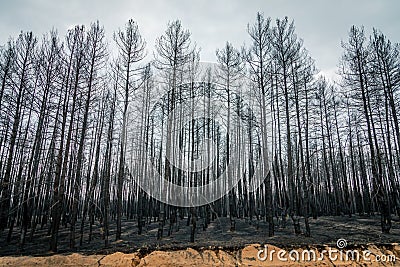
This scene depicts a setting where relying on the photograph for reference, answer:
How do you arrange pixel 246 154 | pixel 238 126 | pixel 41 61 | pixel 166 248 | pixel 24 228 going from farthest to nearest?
pixel 246 154 → pixel 238 126 → pixel 41 61 → pixel 24 228 → pixel 166 248

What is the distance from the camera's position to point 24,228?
37.1 ft

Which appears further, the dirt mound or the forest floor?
the forest floor

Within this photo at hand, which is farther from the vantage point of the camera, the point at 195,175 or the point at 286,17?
the point at 195,175

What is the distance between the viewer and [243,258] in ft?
18.4

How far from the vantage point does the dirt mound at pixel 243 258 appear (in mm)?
5477

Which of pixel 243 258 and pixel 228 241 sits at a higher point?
pixel 243 258

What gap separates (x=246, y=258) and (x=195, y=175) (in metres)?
15.0

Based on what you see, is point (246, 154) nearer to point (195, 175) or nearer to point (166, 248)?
point (195, 175)

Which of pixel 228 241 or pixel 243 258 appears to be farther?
pixel 228 241

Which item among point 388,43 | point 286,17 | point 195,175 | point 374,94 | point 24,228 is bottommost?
point 24,228

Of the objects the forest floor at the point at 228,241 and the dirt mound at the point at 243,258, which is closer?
the dirt mound at the point at 243,258

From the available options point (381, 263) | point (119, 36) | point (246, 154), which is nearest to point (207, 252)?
point (381, 263)

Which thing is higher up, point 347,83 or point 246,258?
point 347,83

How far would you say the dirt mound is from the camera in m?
5.48
